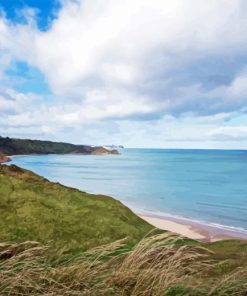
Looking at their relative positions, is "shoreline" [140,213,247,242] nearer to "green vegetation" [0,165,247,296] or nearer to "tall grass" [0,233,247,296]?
"green vegetation" [0,165,247,296]

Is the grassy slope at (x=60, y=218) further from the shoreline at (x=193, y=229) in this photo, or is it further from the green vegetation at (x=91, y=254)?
the shoreline at (x=193, y=229)

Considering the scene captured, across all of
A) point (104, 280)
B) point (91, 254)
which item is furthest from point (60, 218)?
point (104, 280)

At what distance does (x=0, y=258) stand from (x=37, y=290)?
4.25 feet

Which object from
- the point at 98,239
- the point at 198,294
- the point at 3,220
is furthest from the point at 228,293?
the point at 3,220

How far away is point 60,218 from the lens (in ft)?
27.5

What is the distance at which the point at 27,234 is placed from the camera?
7.66 metres

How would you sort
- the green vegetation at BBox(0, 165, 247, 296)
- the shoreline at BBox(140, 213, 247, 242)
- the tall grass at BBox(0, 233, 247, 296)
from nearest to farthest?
the tall grass at BBox(0, 233, 247, 296) → the green vegetation at BBox(0, 165, 247, 296) → the shoreline at BBox(140, 213, 247, 242)

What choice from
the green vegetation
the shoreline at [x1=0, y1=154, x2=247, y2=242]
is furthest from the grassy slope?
the shoreline at [x1=0, y1=154, x2=247, y2=242]

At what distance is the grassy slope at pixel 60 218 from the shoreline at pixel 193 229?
71.9ft

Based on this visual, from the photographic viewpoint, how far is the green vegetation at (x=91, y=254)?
17.3 feet

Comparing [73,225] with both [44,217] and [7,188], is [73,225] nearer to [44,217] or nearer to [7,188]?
[44,217]

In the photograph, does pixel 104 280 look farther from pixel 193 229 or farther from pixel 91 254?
pixel 193 229

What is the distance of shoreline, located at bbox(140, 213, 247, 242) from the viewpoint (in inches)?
1236

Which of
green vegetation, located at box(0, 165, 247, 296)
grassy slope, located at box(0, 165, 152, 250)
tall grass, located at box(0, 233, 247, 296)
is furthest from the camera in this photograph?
grassy slope, located at box(0, 165, 152, 250)
